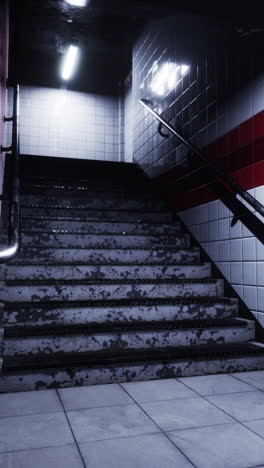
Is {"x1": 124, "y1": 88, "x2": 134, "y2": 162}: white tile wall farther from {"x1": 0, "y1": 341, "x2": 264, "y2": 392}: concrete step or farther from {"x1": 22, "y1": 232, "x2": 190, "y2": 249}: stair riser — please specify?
{"x1": 0, "y1": 341, "x2": 264, "y2": 392}: concrete step

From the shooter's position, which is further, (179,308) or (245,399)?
(179,308)

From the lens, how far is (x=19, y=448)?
161 centimetres

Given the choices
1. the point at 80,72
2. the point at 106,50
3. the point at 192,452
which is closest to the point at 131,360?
the point at 192,452

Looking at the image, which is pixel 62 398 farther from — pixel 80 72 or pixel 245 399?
pixel 80 72

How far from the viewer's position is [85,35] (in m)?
7.19

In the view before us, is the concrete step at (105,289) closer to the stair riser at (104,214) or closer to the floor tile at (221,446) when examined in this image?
the stair riser at (104,214)

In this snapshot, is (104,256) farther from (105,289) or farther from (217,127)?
(217,127)

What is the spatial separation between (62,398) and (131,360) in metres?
0.53

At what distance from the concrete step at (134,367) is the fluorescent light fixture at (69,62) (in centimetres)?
657

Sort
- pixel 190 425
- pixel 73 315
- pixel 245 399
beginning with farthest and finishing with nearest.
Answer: pixel 73 315 → pixel 245 399 → pixel 190 425

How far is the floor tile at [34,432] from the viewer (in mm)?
1650

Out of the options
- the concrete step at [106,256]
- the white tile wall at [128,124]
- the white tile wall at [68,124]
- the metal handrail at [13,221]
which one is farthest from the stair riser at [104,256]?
the white tile wall at [68,124]

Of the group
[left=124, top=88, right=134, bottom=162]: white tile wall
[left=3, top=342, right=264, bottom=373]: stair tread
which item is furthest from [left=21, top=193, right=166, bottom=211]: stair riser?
[left=124, top=88, right=134, bottom=162]: white tile wall

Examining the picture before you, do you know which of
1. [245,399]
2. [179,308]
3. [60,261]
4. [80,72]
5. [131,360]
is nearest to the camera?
[245,399]
